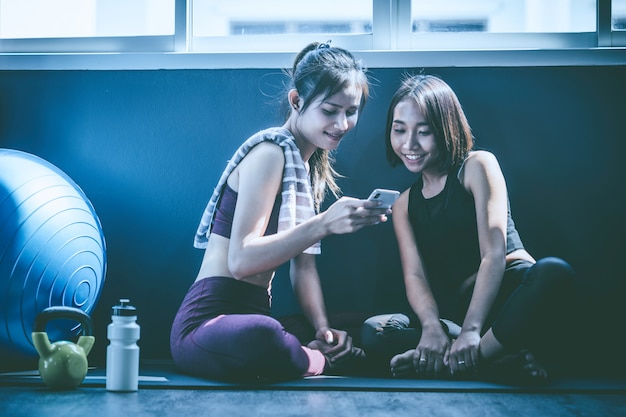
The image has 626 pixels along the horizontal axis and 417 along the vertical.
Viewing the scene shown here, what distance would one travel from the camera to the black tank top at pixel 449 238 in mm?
1805

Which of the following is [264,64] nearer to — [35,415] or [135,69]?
[135,69]

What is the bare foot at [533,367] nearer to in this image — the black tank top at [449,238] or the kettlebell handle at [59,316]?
the black tank top at [449,238]

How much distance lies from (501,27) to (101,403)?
5.51ft

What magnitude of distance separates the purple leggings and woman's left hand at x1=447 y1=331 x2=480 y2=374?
0.36m

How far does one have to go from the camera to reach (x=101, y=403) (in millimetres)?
1253

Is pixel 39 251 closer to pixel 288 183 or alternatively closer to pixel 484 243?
pixel 288 183

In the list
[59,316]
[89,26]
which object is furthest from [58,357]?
[89,26]

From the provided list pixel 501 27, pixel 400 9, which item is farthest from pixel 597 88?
pixel 400 9

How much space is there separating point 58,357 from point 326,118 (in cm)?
87

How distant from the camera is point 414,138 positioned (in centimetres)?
184

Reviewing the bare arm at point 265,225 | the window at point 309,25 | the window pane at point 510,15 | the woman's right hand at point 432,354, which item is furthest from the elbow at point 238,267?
the window pane at point 510,15

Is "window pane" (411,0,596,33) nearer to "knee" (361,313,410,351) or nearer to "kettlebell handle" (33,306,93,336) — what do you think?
"knee" (361,313,410,351)

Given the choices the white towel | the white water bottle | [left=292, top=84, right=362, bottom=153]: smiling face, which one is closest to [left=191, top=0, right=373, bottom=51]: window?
[left=292, top=84, right=362, bottom=153]: smiling face

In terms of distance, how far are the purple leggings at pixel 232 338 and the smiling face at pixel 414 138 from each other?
577mm
